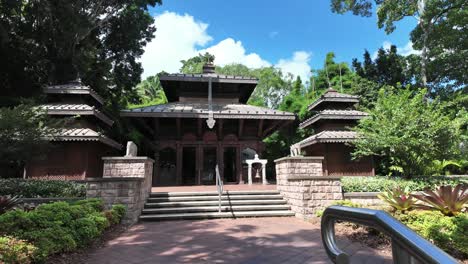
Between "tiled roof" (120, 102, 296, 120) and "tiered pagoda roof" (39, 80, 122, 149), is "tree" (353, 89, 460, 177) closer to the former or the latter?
"tiled roof" (120, 102, 296, 120)

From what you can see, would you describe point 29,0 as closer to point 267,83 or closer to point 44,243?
point 44,243

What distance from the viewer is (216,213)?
28.3ft

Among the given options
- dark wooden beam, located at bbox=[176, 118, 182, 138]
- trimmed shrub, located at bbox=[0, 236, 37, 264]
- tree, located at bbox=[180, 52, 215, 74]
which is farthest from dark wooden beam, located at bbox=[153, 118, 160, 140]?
tree, located at bbox=[180, 52, 215, 74]

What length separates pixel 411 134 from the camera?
11.0 m

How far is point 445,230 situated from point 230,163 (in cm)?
1176

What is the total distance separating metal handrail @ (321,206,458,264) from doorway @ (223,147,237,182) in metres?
14.5

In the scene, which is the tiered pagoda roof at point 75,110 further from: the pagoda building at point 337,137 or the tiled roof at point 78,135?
the pagoda building at point 337,137

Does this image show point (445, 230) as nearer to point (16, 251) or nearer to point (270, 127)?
point (16, 251)

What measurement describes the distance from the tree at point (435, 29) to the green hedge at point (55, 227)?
21.4m

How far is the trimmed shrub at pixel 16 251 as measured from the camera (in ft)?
12.0

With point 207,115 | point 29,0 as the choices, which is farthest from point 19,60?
point 207,115

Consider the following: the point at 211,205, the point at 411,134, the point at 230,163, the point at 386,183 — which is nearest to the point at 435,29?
the point at 411,134

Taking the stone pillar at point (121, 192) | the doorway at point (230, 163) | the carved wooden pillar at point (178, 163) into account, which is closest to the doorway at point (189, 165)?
the carved wooden pillar at point (178, 163)

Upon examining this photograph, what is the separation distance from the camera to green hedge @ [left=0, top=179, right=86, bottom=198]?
991 centimetres
